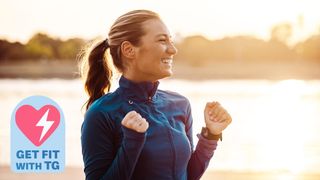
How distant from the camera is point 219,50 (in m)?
43.0

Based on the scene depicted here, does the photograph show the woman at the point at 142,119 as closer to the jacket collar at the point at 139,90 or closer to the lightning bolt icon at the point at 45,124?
the jacket collar at the point at 139,90

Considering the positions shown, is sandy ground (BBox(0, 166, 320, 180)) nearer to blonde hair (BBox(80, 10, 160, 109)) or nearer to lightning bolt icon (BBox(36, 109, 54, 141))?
lightning bolt icon (BBox(36, 109, 54, 141))

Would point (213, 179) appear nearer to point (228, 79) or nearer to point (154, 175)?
point (154, 175)

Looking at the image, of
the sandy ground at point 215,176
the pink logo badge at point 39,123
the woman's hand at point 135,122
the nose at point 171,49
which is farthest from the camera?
the sandy ground at point 215,176

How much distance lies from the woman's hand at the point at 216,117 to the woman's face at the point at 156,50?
0.16 m

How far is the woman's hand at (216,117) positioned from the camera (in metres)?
1.76

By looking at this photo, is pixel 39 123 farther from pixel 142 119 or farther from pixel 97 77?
pixel 142 119

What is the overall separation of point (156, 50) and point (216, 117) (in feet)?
0.76

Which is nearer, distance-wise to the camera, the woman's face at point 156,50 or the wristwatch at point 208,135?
the woman's face at point 156,50

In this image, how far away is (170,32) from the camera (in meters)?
1.68

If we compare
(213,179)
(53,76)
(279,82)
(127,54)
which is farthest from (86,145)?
(279,82)

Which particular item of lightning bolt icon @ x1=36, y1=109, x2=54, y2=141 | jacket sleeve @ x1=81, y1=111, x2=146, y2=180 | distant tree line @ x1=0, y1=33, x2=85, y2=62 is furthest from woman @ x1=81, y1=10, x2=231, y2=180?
distant tree line @ x1=0, y1=33, x2=85, y2=62

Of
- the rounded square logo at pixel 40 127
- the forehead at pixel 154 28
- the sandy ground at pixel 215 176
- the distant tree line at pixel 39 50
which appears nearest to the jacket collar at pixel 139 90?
the forehead at pixel 154 28

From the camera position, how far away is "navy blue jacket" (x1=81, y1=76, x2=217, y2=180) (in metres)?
1.56
